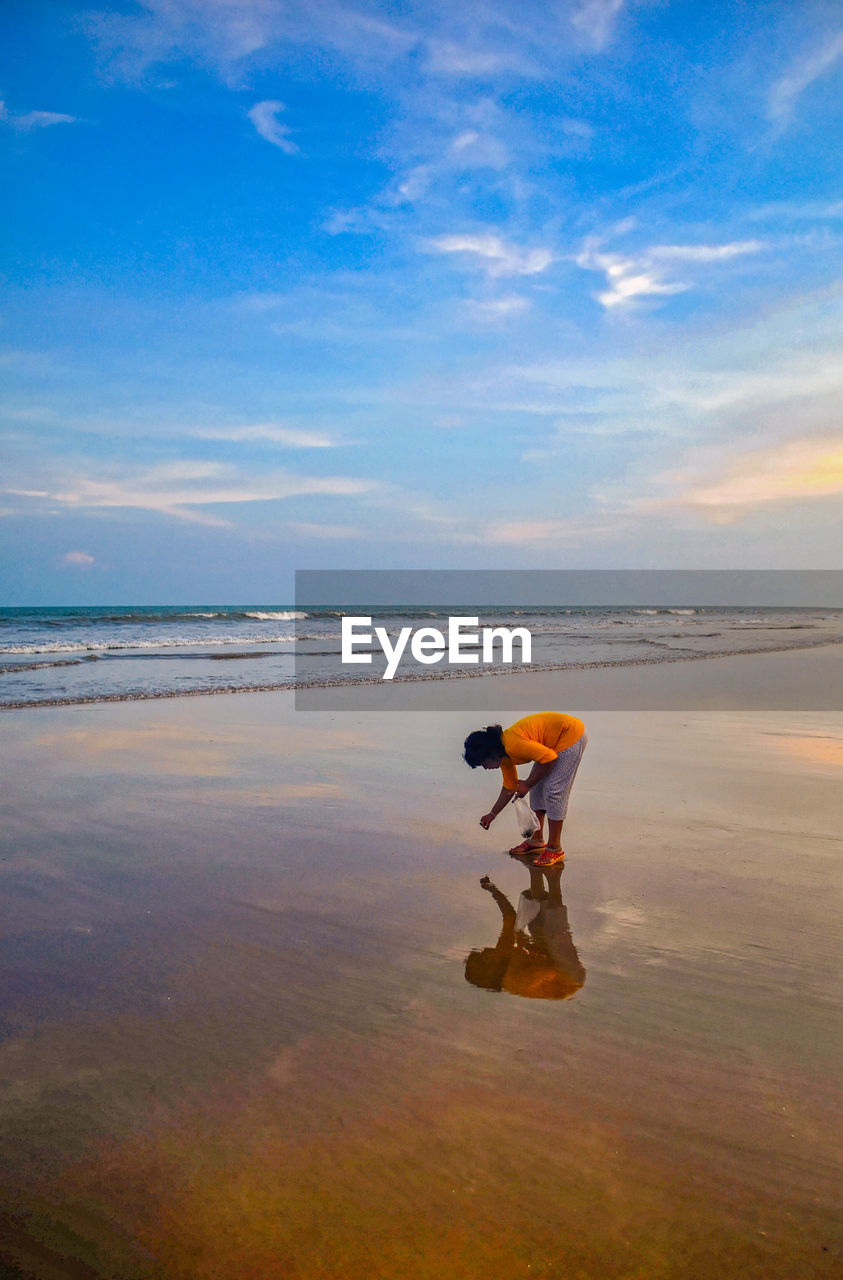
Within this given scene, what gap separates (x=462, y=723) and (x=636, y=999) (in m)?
7.82

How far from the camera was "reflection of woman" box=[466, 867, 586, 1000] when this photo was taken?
12.0ft

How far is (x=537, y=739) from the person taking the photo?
19.0 ft

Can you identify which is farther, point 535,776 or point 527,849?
point 535,776

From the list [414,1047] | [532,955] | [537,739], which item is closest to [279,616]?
[537,739]

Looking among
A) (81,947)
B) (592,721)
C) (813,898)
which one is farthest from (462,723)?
(81,947)

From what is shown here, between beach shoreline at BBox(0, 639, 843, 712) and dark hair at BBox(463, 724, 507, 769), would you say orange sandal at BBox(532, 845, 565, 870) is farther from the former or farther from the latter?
beach shoreline at BBox(0, 639, 843, 712)

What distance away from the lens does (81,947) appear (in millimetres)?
4055

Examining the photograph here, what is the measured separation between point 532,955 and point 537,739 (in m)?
2.00

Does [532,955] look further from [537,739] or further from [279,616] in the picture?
[279,616]

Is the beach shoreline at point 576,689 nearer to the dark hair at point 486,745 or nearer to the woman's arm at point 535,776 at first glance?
the woman's arm at point 535,776

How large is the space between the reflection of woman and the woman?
76cm

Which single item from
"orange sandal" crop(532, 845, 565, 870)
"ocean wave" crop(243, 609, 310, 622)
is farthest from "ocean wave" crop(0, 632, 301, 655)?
"orange sandal" crop(532, 845, 565, 870)

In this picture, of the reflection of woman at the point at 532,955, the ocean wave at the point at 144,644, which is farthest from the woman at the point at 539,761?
the ocean wave at the point at 144,644

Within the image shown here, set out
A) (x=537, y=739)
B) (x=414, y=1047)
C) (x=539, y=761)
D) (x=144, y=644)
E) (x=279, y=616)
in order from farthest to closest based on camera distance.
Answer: (x=279, y=616) < (x=144, y=644) < (x=537, y=739) < (x=539, y=761) < (x=414, y=1047)
